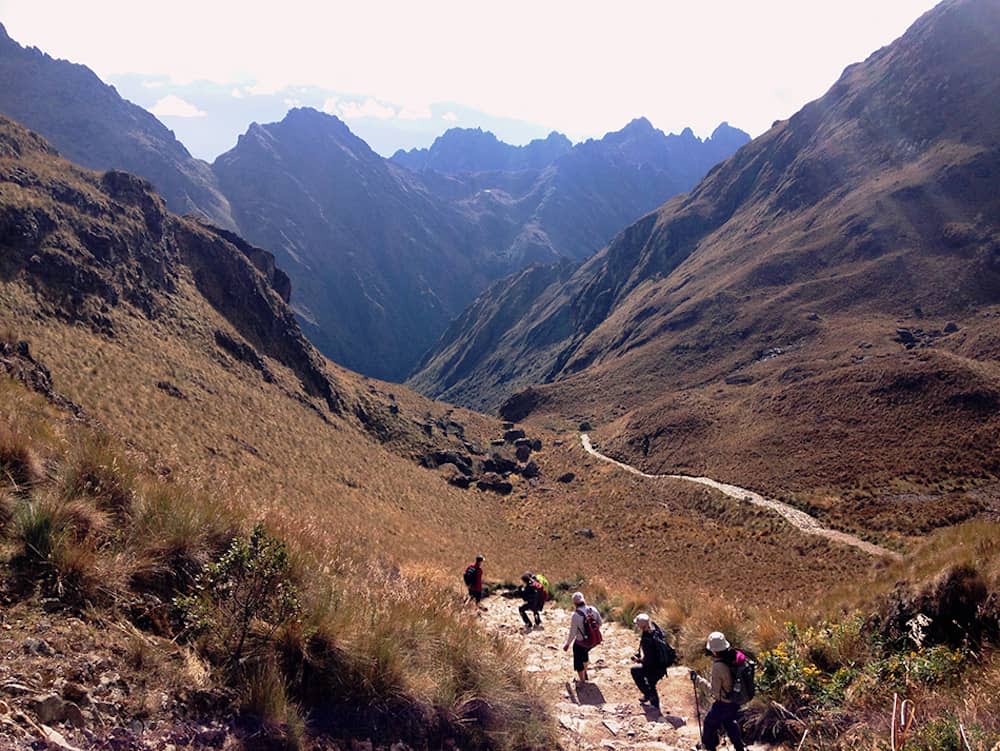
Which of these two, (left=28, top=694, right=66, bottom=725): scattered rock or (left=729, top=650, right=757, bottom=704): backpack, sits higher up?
(left=729, top=650, right=757, bottom=704): backpack

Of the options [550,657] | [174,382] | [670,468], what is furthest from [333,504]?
[670,468]

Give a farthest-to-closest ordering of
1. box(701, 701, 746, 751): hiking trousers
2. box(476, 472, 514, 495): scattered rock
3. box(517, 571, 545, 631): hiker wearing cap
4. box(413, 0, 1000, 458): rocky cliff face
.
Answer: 1. box(413, 0, 1000, 458): rocky cliff face
2. box(476, 472, 514, 495): scattered rock
3. box(517, 571, 545, 631): hiker wearing cap
4. box(701, 701, 746, 751): hiking trousers

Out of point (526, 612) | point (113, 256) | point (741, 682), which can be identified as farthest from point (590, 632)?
point (113, 256)

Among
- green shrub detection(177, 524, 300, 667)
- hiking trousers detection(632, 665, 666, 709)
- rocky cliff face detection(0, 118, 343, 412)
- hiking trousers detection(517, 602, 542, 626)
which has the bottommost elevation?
hiking trousers detection(517, 602, 542, 626)

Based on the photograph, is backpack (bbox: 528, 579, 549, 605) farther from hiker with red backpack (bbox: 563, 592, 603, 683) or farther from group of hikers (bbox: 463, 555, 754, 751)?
hiker with red backpack (bbox: 563, 592, 603, 683)

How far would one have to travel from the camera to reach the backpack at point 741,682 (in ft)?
21.4

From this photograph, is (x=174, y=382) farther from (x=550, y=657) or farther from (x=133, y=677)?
(x=133, y=677)

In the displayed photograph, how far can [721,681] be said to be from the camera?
6719mm

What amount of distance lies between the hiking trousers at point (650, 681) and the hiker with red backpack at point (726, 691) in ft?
4.96

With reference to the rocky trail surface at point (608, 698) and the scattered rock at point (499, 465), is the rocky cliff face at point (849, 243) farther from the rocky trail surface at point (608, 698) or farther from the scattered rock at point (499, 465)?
the rocky trail surface at point (608, 698)

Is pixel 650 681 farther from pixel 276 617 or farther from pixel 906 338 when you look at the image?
pixel 906 338

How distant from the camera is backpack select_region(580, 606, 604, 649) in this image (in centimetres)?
958

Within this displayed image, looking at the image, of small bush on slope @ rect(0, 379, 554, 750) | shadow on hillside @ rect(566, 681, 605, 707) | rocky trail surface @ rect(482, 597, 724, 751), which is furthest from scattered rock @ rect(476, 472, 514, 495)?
small bush on slope @ rect(0, 379, 554, 750)

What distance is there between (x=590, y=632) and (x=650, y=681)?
138 cm
